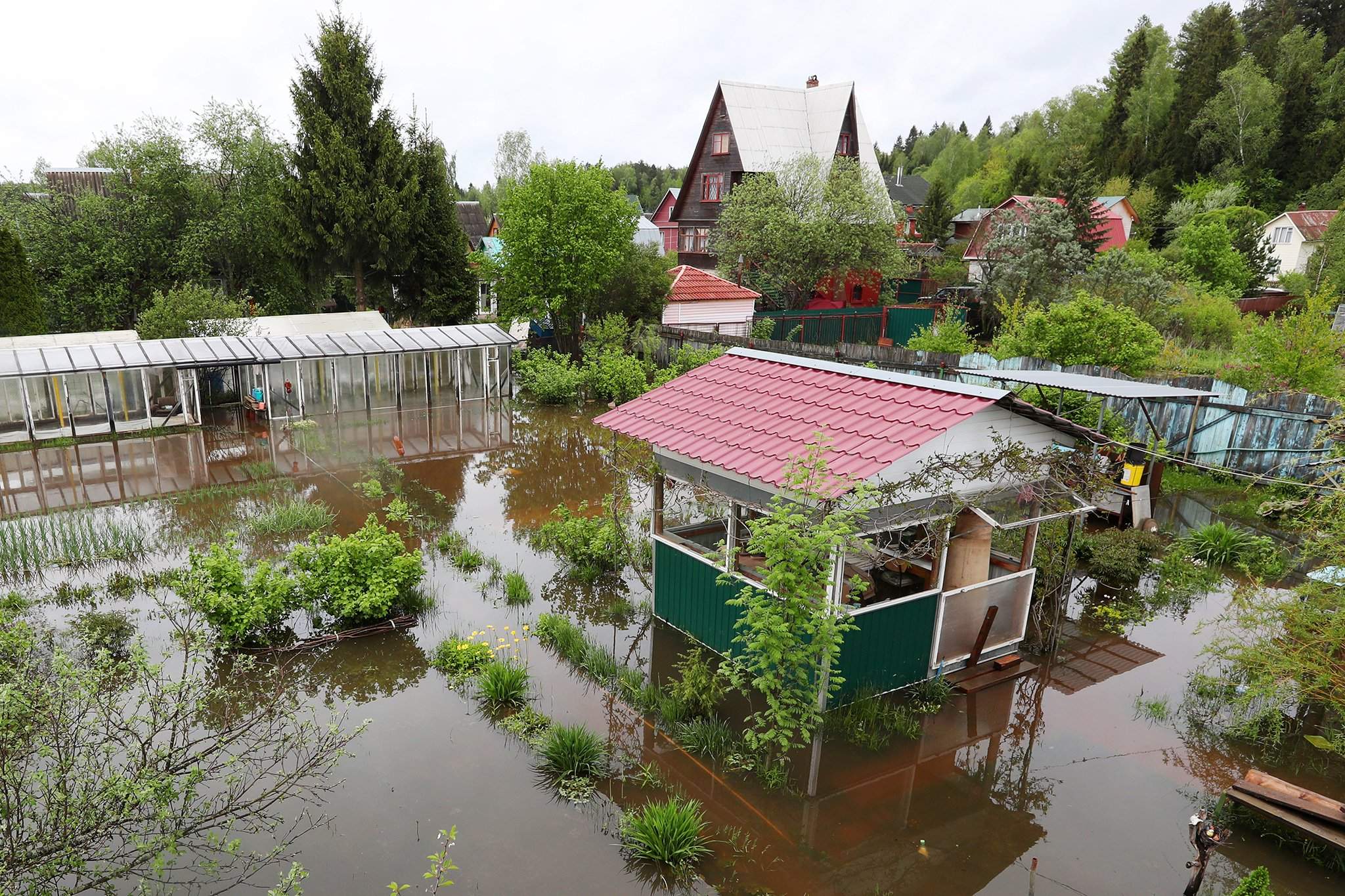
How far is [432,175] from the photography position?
32719mm

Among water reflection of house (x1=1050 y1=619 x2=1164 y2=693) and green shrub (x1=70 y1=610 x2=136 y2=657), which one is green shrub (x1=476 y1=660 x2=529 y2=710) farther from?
water reflection of house (x1=1050 y1=619 x2=1164 y2=693)

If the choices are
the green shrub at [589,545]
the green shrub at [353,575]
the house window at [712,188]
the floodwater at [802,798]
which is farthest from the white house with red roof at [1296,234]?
the green shrub at [353,575]

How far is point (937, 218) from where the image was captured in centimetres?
5081

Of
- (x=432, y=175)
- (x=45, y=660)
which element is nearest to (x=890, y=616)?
(x=45, y=660)

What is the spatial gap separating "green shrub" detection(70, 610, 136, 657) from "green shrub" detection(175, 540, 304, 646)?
88 centimetres

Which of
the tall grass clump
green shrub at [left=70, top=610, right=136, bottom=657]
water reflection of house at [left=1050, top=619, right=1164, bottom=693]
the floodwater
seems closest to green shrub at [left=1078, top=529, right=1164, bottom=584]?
the floodwater

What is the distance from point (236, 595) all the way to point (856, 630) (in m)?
7.73

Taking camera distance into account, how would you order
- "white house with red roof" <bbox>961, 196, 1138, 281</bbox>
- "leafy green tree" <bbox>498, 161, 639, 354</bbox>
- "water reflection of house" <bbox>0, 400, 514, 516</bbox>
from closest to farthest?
"water reflection of house" <bbox>0, 400, 514, 516</bbox> < "leafy green tree" <bbox>498, 161, 639, 354</bbox> < "white house with red roof" <bbox>961, 196, 1138, 281</bbox>

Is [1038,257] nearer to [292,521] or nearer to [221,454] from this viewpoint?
[292,521]

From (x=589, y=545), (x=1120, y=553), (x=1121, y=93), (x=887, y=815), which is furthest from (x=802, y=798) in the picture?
(x=1121, y=93)

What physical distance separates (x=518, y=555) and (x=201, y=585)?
17.1 feet

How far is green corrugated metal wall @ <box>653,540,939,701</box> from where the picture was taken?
8.72 m

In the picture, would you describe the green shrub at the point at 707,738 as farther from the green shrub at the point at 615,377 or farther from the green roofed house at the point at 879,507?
the green shrub at the point at 615,377

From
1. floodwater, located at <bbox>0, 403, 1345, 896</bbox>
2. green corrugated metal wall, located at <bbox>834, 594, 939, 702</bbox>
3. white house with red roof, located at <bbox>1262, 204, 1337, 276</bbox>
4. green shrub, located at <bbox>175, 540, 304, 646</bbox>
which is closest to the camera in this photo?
floodwater, located at <bbox>0, 403, 1345, 896</bbox>
